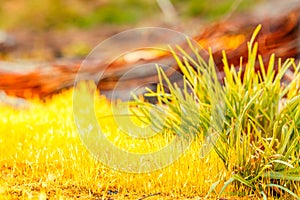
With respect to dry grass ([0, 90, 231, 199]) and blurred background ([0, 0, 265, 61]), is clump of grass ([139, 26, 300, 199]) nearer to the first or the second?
dry grass ([0, 90, 231, 199])

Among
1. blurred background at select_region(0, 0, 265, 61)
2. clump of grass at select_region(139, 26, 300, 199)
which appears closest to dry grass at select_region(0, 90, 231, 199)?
clump of grass at select_region(139, 26, 300, 199)

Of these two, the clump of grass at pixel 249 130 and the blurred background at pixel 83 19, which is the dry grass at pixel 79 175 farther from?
the blurred background at pixel 83 19

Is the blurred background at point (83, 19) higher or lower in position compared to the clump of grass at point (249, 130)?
higher

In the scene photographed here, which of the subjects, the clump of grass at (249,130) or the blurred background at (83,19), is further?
the blurred background at (83,19)

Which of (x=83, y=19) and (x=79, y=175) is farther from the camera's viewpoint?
(x=83, y=19)

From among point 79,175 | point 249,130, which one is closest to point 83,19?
point 79,175

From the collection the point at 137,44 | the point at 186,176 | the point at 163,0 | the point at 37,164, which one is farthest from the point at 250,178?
the point at 163,0

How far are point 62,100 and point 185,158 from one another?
5.35 feet

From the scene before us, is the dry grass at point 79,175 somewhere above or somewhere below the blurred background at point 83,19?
below

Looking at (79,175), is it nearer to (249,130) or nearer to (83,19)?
(249,130)

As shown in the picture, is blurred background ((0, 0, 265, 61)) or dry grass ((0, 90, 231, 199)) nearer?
dry grass ((0, 90, 231, 199))

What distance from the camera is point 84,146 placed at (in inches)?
90.5

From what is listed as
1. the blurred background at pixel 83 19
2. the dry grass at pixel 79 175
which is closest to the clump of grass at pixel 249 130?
the dry grass at pixel 79 175

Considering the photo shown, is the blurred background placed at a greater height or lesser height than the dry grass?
greater
